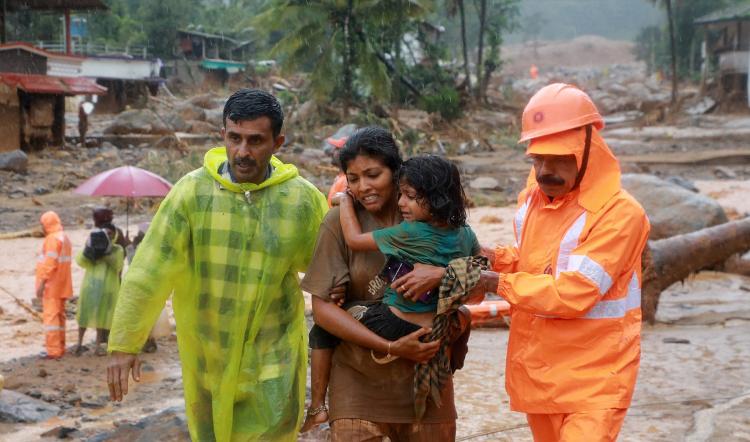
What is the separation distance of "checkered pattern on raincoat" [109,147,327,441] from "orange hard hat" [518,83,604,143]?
847mm

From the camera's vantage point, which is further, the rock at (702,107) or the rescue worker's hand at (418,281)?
the rock at (702,107)

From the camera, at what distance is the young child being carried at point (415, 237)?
2916mm

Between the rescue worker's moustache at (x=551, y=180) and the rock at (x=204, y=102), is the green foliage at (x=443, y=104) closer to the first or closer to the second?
the rock at (x=204, y=102)

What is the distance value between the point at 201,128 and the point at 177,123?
84 cm

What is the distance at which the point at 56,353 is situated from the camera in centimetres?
847

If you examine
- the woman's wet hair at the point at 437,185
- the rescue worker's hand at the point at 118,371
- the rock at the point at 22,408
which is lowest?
the rock at the point at 22,408

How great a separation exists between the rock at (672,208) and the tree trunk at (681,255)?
4.95ft

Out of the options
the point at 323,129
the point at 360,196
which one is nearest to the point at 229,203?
the point at 360,196

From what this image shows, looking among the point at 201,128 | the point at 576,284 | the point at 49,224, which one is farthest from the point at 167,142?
the point at 576,284

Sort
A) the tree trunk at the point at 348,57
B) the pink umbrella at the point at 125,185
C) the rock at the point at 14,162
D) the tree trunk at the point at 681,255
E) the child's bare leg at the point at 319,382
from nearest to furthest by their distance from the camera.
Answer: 1. the child's bare leg at the point at 319,382
2. the tree trunk at the point at 681,255
3. the pink umbrella at the point at 125,185
4. the rock at the point at 14,162
5. the tree trunk at the point at 348,57

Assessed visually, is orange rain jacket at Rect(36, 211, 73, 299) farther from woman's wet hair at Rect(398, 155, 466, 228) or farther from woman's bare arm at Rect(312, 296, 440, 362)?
woman's wet hair at Rect(398, 155, 466, 228)

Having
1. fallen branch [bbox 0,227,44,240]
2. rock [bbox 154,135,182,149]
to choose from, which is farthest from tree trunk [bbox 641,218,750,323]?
rock [bbox 154,135,182,149]

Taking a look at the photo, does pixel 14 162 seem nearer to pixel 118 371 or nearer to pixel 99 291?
pixel 99 291

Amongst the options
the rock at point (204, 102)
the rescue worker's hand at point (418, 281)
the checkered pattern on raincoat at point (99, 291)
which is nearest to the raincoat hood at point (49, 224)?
the checkered pattern on raincoat at point (99, 291)
